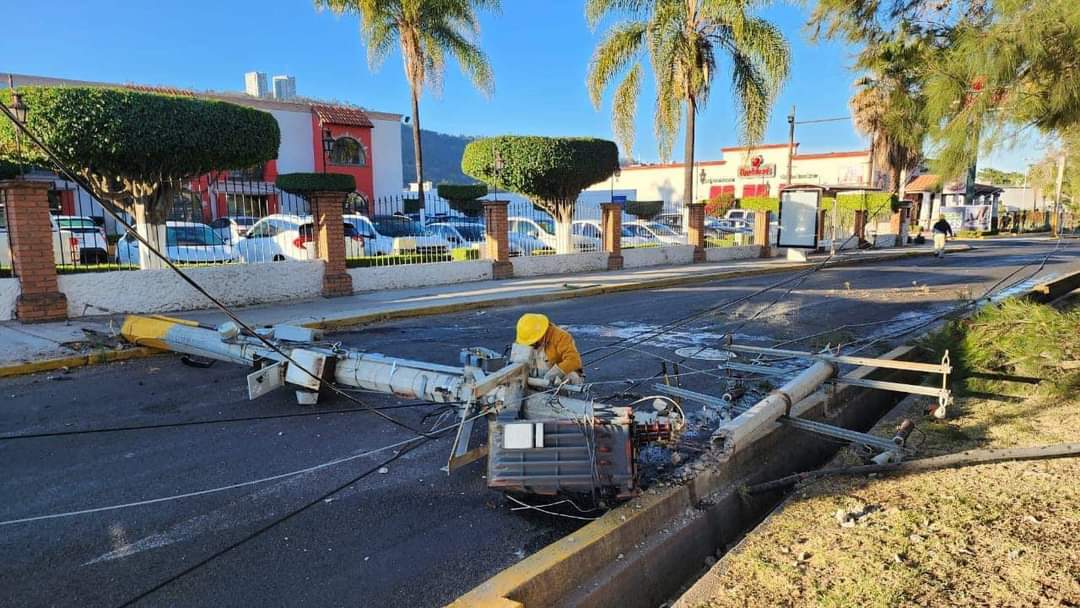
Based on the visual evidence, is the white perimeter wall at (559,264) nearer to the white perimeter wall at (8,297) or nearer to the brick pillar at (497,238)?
the brick pillar at (497,238)

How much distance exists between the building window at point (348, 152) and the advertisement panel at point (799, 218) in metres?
23.6

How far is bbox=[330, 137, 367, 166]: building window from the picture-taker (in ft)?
118

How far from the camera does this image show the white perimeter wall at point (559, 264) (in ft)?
60.5

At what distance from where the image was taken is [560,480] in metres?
3.59

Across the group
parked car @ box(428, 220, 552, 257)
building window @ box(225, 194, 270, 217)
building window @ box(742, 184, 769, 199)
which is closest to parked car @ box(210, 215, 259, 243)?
building window @ box(225, 194, 270, 217)

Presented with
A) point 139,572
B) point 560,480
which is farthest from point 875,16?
point 139,572

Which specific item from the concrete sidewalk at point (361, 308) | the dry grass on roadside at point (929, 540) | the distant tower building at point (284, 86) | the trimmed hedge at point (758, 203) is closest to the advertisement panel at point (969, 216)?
the trimmed hedge at point (758, 203)

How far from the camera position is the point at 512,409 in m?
4.14

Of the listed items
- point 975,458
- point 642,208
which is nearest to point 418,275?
point 975,458

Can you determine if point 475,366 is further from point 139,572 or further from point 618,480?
point 139,572

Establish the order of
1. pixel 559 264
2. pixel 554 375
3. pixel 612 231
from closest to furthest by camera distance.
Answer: pixel 554 375 < pixel 559 264 < pixel 612 231

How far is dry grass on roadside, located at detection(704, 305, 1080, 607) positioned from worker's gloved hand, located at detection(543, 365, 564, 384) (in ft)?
5.01

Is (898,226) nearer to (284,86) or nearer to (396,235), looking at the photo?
(396,235)

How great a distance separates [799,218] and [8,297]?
2154 centimetres
